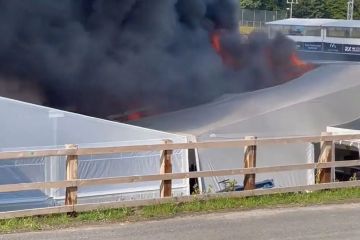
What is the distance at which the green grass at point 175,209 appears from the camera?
7535mm

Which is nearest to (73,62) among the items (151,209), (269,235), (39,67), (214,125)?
(39,67)

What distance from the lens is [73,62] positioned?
1855cm

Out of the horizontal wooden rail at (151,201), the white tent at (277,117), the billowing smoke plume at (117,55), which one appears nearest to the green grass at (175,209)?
the horizontal wooden rail at (151,201)

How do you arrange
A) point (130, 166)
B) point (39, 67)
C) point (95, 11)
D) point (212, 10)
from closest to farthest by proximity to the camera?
point (130, 166), point (39, 67), point (95, 11), point (212, 10)

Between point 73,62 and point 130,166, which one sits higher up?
point 73,62

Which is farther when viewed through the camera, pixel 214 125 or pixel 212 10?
pixel 212 10

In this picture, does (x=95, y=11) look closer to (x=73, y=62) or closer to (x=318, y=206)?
(x=73, y=62)

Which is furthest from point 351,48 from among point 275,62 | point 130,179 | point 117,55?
point 130,179

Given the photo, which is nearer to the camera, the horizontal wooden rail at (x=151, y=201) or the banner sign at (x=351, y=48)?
the horizontal wooden rail at (x=151, y=201)

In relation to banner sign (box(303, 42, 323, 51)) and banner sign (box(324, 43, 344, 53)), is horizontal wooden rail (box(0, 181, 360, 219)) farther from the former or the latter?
banner sign (box(324, 43, 344, 53))

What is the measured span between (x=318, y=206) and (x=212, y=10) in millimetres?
15137

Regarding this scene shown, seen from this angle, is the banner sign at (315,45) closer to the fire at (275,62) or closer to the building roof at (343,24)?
the building roof at (343,24)

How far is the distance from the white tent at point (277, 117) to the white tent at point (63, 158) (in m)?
1.69

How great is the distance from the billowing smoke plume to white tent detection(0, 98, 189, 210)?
7364 millimetres
